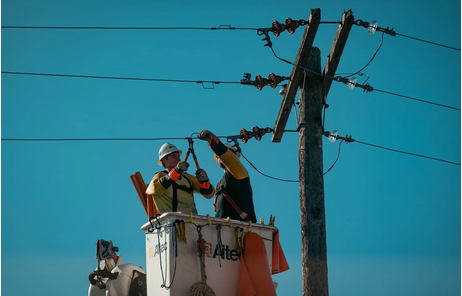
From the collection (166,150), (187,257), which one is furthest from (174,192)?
(187,257)

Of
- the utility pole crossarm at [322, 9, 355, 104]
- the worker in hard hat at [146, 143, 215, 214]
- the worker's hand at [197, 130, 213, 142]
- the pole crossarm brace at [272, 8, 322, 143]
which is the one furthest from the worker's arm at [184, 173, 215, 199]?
the utility pole crossarm at [322, 9, 355, 104]

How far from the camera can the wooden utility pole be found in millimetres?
10336

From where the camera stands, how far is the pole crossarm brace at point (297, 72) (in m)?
11.0

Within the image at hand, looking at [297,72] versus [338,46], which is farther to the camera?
[297,72]

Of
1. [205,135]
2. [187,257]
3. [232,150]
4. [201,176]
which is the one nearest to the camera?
[187,257]

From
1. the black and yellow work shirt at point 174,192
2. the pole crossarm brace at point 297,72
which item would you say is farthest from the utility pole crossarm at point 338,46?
the black and yellow work shirt at point 174,192

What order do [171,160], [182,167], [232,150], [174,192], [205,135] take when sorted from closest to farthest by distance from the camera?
[182,167]
[205,135]
[174,192]
[171,160]
[232,150]

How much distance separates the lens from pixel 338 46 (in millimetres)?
11258

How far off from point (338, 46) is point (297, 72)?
2.51ft

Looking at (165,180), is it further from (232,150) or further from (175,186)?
(232,150)

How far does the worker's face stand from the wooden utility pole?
6.26 feet

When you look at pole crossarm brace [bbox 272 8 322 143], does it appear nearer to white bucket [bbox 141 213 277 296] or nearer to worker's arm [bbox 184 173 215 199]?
worker's arm [bbox 184 173 215 199]

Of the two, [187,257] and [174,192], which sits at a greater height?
[174,192]

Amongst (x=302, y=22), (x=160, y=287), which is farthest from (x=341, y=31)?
(x=160, y=287)
